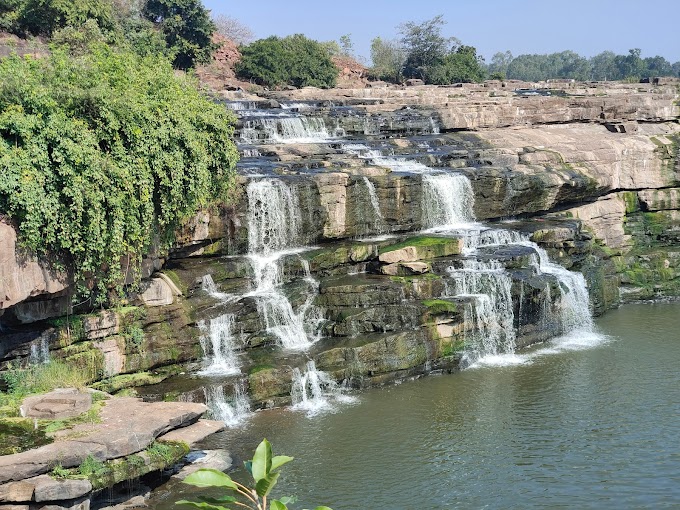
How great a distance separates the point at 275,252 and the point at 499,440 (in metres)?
8.23

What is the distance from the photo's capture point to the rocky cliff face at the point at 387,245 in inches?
636

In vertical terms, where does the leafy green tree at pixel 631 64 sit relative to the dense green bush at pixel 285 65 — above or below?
above

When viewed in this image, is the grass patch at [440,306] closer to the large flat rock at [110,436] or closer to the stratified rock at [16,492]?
the large flat rock at [110,436]

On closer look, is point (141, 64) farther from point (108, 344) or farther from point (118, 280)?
point (108, 344)

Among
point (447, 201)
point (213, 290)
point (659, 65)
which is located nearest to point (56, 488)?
point (213, 290)

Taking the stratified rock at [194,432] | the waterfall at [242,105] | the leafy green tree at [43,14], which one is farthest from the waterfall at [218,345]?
the leafy green tree at [43,14]

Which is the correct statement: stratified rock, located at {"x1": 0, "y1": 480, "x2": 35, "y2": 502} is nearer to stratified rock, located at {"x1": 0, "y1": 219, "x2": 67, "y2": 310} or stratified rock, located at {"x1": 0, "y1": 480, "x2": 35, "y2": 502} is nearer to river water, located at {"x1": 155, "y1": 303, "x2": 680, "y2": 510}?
river water, located at {"x1": 155, "y1": 303, "x2": 680, "y2": 510}

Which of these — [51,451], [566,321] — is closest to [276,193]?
[566,321]

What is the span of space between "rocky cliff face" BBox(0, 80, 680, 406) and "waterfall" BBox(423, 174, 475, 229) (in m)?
0.09

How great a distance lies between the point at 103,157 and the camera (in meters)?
14.9

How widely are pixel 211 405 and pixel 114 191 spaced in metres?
4.58

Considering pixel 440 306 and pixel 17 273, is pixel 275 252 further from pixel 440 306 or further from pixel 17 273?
pixel 17 273

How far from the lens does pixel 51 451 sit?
1133 centimetres

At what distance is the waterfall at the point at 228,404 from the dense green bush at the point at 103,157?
2922mm
